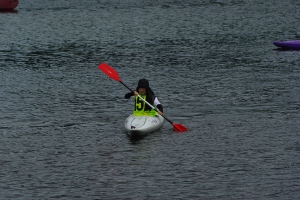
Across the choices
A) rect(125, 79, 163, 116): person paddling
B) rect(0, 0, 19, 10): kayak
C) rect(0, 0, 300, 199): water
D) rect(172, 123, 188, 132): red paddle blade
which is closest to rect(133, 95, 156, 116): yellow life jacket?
rect(125, 79, 163, 116): person paddling

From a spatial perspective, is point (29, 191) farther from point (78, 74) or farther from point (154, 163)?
point (78, 74)

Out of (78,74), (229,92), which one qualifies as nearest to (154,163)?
(229,92)

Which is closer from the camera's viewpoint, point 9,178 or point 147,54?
point 9,178

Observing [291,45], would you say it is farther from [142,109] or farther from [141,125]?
[141,125]

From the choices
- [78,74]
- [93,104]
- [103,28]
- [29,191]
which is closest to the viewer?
[29,191]

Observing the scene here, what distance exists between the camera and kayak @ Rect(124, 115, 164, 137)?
32.4 meters

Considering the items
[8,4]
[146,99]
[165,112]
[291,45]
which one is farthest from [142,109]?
[8,4]

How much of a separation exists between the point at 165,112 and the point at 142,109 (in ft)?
11.2

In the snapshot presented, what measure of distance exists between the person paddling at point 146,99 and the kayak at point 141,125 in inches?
16.6

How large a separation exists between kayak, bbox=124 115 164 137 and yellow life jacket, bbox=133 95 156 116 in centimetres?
37

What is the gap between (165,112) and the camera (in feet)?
121

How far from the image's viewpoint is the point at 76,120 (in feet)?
118

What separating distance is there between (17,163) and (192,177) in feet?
21.1

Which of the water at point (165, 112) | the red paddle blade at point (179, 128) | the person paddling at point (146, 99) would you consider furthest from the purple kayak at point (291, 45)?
the red paddle blade at point (179, 128)
